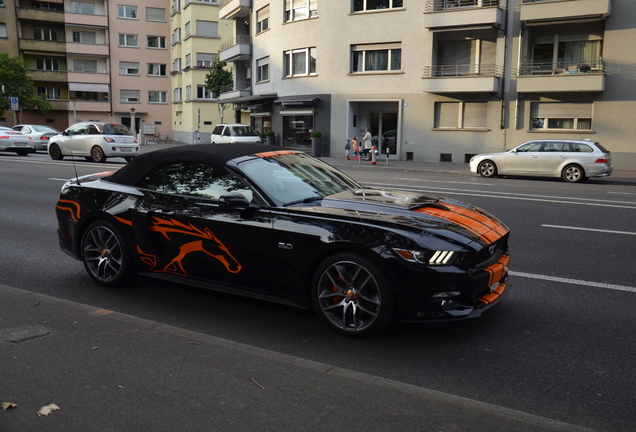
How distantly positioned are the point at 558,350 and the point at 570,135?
26.3 meters

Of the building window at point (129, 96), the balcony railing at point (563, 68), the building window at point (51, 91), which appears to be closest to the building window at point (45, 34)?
the building window at point (51, 91)

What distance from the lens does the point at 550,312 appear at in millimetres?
5504

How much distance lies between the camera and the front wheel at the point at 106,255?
613 centimetres

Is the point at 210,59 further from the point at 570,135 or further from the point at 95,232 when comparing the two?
the point at 95,232

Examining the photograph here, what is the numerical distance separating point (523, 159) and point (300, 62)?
19004 millimetres

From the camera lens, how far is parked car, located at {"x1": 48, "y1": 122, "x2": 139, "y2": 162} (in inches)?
948

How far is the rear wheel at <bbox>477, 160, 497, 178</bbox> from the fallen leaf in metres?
20.8

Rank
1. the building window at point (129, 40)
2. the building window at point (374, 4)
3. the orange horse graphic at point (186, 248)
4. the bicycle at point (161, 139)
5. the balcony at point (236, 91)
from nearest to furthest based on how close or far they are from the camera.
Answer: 1. the orange horse graphic at point (186, 248)
2. the building window at point (374, 4)
3. the balcony at point (236, 91)
4. the bicycle at point (161, 139)
5. the building window at point (129, 40)

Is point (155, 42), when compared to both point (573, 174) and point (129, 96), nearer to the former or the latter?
point (129, 96)

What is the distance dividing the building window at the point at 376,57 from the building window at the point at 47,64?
4415 cm

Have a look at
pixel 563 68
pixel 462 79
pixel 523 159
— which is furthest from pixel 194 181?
pixel 563 68

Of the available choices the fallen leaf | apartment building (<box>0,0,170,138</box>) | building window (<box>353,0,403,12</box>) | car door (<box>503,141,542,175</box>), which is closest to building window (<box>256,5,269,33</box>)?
building window (<box>353,0,403,12</box>)

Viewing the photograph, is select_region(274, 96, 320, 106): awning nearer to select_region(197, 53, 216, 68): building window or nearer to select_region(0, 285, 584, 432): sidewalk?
select_region(197, 53, 216, 68): building window

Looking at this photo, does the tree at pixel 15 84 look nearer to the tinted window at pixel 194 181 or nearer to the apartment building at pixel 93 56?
the apartment building at pixel 93 56
